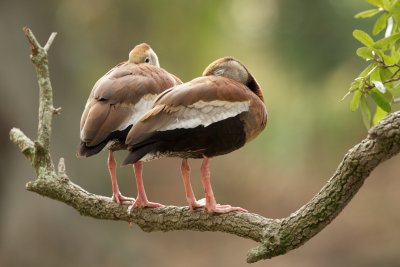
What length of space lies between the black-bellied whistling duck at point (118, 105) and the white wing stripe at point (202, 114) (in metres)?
0.61

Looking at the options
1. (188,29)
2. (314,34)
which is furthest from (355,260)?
(188,29)

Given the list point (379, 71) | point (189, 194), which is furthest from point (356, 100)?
point (189, 194)

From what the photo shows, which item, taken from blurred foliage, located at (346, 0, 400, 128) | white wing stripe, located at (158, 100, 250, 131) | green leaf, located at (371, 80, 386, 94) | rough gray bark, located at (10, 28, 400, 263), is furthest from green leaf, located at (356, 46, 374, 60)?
white wing stripe, located at (158, 100, 250, 131)

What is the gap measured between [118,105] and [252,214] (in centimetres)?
110

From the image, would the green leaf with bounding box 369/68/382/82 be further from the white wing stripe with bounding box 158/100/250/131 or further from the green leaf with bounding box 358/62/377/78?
the white wing stripe with bounding box 158/100/250/131

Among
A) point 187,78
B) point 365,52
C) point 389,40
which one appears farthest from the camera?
point 187,78

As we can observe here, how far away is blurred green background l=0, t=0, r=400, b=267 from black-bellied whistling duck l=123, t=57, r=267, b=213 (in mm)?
7522

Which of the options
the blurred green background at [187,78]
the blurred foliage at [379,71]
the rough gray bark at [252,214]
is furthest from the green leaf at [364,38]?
the blurred green background at [187,78]

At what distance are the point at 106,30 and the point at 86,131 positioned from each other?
28.9ft

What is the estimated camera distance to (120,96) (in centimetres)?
506

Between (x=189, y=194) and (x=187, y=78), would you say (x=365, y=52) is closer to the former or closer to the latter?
(x=189, y=194)

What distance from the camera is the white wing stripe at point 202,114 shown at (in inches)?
173

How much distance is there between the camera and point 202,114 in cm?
445

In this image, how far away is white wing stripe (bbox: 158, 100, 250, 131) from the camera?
4.39 meters
